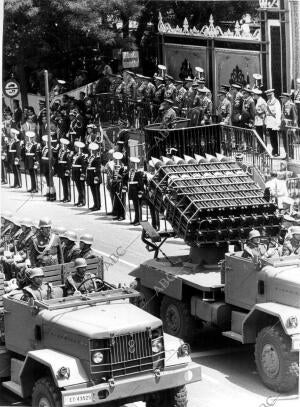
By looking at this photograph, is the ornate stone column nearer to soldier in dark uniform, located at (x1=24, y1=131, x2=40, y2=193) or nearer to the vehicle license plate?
soldier in dark uniform, located at (x1=24, y1=131, x2=40, y2=193)

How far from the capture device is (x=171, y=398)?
10.9 metres

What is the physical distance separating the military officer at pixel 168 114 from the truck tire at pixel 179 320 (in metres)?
4.16

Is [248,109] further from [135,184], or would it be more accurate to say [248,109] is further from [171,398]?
[171,398]

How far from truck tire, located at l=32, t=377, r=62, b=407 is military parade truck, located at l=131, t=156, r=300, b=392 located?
2.57m

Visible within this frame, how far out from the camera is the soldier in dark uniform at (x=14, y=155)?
18391mm

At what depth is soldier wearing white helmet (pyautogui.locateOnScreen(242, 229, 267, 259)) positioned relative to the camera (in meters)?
12.7

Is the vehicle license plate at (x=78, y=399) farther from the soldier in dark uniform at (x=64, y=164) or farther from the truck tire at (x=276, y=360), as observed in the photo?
the soldier in dark uniform at (x=64, y=164)

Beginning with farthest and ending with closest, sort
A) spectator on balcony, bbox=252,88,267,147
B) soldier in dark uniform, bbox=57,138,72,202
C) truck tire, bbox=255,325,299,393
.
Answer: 1. spectator on balcony, bbox=252,88,267,147
2. soldier in dark uniform, bbox=57,138,72,202
3. truck tire, bbox=255,325,299,393

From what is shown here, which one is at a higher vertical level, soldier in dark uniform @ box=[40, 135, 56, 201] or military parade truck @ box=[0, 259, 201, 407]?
soldier in dark uniform @ box=[40, 135, 56, 201]

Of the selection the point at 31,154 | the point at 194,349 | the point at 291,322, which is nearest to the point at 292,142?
the point at 31,154

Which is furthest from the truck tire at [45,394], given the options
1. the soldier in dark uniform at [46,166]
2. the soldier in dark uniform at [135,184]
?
the soldier in dark uniform at [135,184]

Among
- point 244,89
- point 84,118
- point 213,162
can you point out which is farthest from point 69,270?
Result: point 244,89

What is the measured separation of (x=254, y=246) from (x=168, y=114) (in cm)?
588

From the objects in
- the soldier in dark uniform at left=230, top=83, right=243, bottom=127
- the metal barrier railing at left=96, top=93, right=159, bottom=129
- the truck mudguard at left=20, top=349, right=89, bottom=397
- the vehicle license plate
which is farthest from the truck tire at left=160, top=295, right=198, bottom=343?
the soldier in dark uniform at left=230, top=83, right=243, bottom=127
